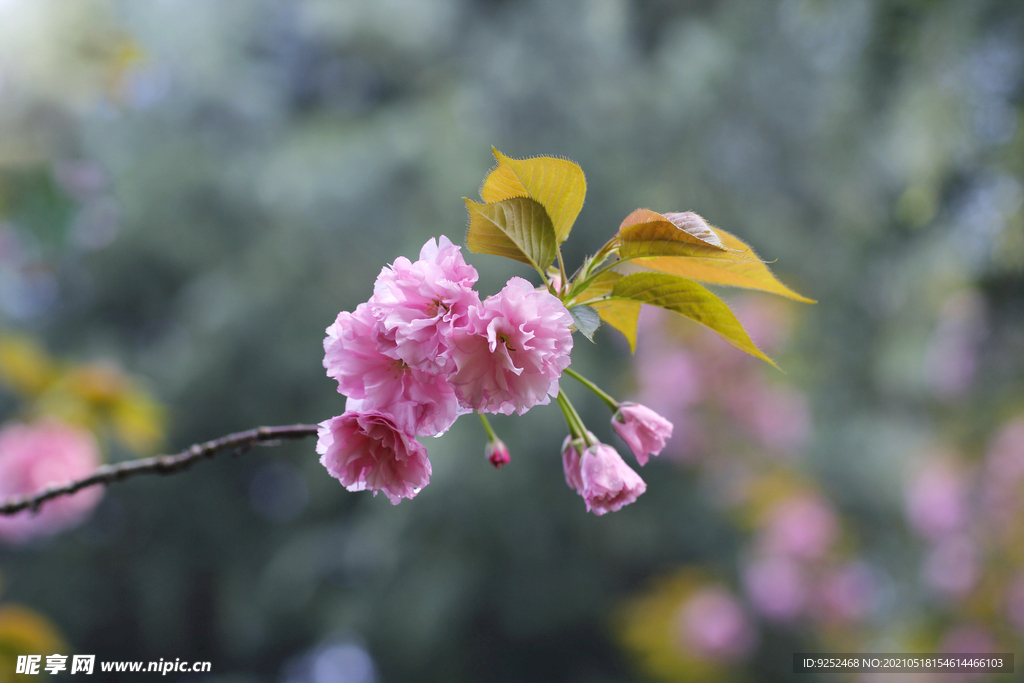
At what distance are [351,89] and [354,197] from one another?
1.62 m

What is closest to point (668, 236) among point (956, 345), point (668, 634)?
point (956, 345)

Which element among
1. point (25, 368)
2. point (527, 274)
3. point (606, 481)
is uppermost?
point (527, 274)

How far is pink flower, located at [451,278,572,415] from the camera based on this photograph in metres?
0.30

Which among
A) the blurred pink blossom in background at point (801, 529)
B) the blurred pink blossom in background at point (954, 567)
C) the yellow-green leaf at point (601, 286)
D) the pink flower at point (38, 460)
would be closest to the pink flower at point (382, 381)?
the yellow-green leaf at point (601, 286)

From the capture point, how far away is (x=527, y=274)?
98.2 inches

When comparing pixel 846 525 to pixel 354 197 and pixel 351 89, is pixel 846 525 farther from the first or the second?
pixel 351 89

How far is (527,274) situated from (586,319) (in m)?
2.18

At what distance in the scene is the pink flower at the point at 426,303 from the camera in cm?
30

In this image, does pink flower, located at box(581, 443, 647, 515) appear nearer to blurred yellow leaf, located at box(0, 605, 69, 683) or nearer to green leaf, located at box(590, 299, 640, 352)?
green leaf, located at box(590, 299, 640, 352)

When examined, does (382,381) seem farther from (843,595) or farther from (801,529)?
(843,595)

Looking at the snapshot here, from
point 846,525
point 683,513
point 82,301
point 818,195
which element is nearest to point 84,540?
point 82,301

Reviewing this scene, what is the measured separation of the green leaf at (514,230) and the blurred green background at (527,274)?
0.79m

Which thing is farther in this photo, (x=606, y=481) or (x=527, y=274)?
(x=527, y=274)

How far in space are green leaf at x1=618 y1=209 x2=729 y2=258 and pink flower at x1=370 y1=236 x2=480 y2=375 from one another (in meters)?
0.09
